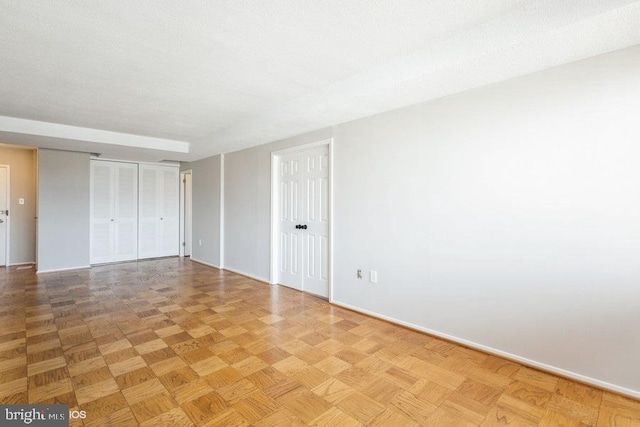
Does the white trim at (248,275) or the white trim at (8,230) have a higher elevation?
the white trim at (8,230)

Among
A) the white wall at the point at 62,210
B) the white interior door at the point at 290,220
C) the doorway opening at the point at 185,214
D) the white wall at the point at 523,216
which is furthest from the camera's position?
the doorway opening at the point at 185,214

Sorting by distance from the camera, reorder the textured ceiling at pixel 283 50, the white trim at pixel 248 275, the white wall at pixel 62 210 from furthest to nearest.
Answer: the white wall at pixel 62 210 < the white trim at pixel 248 275 < the textured ceiling at pixel 283 50

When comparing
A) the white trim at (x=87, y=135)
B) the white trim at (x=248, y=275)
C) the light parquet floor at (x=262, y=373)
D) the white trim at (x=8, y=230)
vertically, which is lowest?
the light parquet floor at (x=262, y=373)

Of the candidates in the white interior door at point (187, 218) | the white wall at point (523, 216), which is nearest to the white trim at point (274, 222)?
the white wall at point (523, 216)

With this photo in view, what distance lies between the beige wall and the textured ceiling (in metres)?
3.28

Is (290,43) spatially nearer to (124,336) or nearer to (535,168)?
(535,168)

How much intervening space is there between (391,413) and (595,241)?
1785 millimetres

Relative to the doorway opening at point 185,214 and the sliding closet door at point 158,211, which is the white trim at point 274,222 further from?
the sliding closet door at point 158,211

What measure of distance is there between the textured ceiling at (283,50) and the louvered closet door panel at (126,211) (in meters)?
2.89

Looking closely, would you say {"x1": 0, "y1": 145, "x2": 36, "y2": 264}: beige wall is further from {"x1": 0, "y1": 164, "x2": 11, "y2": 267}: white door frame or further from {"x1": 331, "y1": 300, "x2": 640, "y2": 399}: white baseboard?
{"x1": 331, "y1": 300, "x2": 640, "y2": 399}: white baseboard

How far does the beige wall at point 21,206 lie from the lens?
6090 mm

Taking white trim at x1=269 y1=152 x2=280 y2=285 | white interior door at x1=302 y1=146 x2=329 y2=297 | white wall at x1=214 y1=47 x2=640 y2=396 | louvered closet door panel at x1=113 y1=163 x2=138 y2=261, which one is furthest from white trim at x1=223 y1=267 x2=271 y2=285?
louvered closet door panel at x1=113 y1=163 x2=138 y2=261

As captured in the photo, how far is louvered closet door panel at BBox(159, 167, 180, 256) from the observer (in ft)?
23.5

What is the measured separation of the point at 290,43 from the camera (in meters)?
2.22
